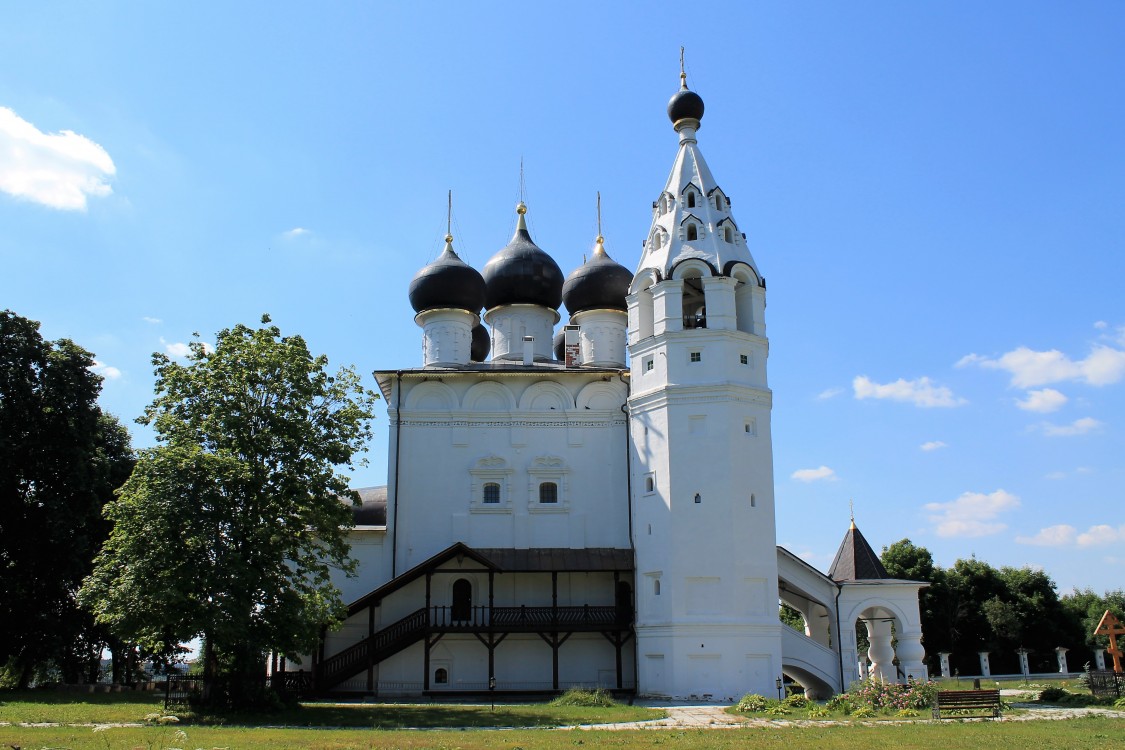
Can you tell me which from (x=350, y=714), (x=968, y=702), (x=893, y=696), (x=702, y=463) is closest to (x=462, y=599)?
(x=702, y=463)

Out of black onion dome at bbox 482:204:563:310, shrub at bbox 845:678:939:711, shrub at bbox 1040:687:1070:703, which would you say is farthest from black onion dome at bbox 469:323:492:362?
shrub at bbox 1040:687:1070:703

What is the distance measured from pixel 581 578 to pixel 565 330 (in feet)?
23.9

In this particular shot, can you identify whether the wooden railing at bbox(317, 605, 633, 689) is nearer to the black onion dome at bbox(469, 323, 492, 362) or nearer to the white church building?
the white church building

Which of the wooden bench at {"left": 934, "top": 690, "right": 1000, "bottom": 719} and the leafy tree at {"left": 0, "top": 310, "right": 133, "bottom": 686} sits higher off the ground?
the leafy tree at {"left": 0, "top": 310, "right": 133, "bottom": 686}

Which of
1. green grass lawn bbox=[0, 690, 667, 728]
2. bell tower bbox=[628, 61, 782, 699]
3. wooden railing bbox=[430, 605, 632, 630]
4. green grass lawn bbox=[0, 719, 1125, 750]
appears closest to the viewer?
green grass lawn bbox=[0, 719, 1125, 750]

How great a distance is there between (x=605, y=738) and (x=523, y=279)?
17186mm

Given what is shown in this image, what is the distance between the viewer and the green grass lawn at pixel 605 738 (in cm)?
1171

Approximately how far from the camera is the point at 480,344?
30.9 m

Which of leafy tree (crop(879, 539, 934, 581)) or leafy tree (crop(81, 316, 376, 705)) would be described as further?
leafy tree (crop(879, 539, 934, 581))

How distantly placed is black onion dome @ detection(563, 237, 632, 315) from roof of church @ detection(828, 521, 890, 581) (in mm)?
8757

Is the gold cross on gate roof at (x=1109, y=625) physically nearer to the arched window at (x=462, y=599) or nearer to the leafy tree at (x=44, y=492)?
the arched window at (x=462, y=599)

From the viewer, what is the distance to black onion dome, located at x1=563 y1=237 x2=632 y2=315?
27.7m

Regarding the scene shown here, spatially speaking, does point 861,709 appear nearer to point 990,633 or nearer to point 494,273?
point 494,273

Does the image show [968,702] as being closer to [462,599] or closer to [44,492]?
[462,599]
